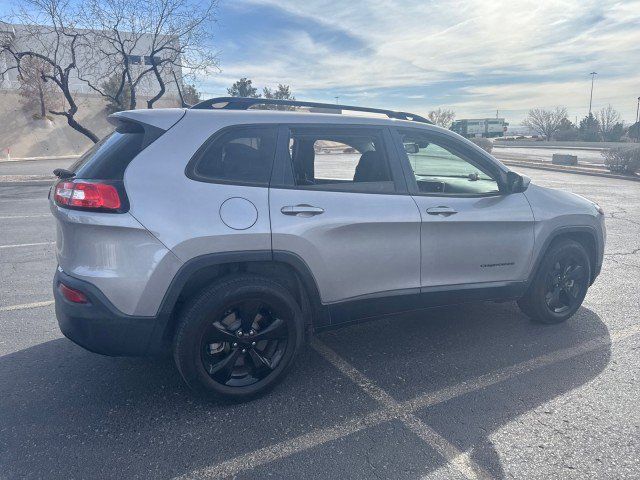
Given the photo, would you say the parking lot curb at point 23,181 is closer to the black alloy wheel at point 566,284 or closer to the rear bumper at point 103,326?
the rear bumper at point 103,326

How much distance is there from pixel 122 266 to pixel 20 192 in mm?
13828

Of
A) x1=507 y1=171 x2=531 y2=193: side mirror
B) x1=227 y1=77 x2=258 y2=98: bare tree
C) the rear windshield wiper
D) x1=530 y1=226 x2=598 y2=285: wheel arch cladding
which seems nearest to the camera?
the rear windshield wiper

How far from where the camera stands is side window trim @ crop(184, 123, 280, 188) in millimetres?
2617

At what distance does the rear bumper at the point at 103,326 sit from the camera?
249 cm

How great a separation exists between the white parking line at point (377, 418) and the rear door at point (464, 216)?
27.4 inches

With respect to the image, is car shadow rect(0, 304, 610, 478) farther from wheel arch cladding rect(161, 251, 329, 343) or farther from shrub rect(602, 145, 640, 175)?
shrub rect(602, 145, 640, 175)

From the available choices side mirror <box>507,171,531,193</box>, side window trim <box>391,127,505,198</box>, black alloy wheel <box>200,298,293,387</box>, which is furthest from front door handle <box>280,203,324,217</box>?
side mirror <box>507,171,531,193</box>

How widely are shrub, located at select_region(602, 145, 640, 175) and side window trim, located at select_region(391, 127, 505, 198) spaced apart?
19.1 metres

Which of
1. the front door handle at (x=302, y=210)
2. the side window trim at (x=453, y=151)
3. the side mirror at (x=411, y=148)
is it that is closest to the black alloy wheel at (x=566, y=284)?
the side window trim at (x=453, y=151)

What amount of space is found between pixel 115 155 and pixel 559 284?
3.73 meters

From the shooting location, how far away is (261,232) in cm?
269

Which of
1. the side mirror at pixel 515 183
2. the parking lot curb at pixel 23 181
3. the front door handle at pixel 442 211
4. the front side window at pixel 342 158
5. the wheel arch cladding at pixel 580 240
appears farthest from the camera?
the parking lot curb at pixel 23 181

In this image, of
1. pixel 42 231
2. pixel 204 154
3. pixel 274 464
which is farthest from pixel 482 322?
pixel 42 231

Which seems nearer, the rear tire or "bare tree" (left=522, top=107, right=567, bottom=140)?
the rear tire
